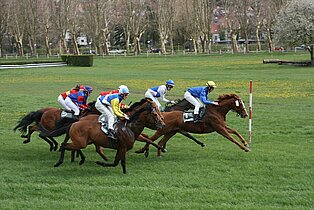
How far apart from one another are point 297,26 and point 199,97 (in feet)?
142

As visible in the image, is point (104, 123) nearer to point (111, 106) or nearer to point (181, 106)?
point (111, 106)

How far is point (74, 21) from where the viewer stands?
292ft

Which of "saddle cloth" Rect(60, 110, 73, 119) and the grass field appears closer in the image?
the grass field

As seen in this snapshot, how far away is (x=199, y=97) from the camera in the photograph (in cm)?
1365

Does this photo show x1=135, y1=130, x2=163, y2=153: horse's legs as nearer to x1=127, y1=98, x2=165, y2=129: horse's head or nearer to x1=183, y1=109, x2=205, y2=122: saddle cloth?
x1=183, y1=109, x2=205, y2=122: saddle cloth

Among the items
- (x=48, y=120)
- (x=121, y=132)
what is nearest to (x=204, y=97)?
(x=121, y=132)

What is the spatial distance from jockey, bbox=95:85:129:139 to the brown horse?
200cm

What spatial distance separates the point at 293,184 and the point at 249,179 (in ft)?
2.97

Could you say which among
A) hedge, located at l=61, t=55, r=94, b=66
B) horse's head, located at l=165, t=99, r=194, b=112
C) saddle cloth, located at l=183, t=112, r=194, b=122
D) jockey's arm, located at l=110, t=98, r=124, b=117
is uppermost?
jockey's arm, located at l=110, t=98, r=124, b=117

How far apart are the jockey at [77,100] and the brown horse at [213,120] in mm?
2099

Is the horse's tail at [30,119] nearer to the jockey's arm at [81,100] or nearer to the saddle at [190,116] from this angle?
the jockey's arm at [81,100]

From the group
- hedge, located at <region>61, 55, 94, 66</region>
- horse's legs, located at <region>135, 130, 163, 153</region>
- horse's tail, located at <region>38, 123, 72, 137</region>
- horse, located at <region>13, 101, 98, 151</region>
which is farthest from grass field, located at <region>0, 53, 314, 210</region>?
hedge, located at <region>61, 55, 94, 66</region>

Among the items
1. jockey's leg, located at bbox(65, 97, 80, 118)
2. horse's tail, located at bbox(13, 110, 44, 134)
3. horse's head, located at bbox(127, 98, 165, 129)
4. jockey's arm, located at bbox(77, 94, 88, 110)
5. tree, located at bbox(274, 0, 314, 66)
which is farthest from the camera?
tree, located at bbox(274, 0, 314, 66)

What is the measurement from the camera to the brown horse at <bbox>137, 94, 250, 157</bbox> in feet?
42.7
